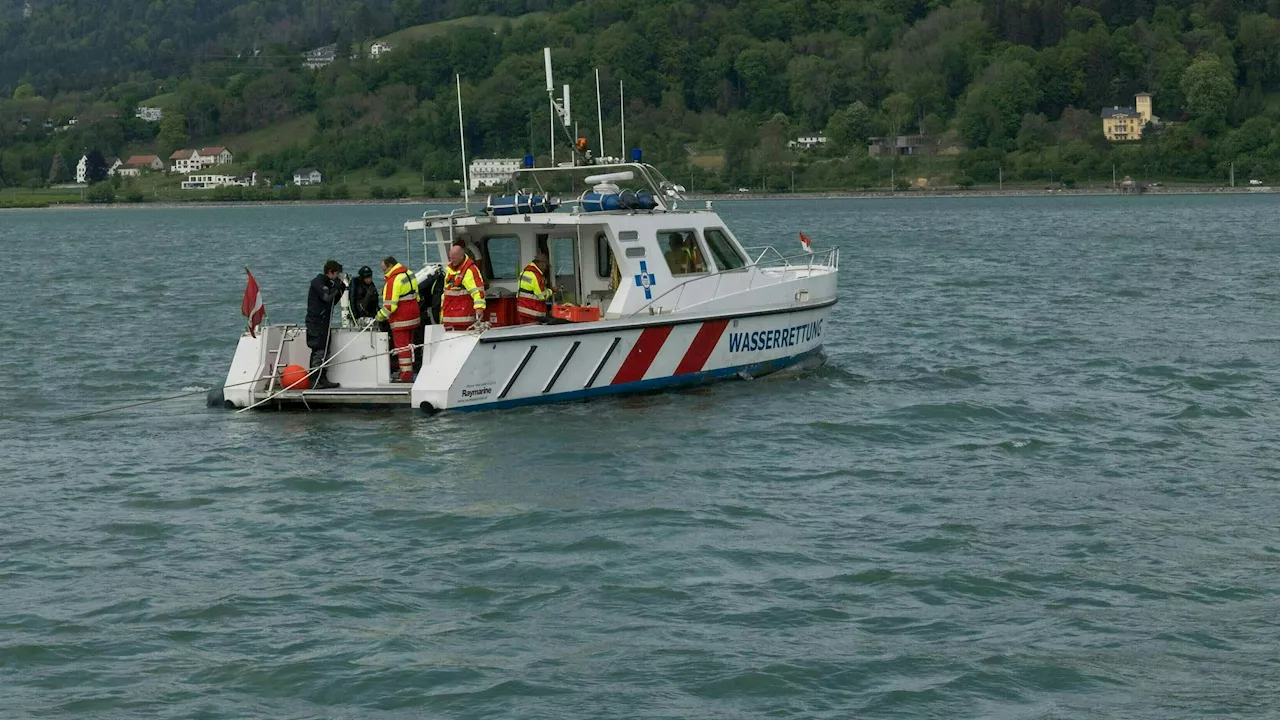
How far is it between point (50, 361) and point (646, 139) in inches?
6239

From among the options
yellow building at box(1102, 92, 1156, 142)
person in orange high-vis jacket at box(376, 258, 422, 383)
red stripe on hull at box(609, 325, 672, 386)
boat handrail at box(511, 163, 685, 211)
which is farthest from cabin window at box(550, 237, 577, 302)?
yellow building at box(1102, 92, 1156, 142)

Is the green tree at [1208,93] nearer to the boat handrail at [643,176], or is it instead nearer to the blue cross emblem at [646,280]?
the boat handrail at [643,176]

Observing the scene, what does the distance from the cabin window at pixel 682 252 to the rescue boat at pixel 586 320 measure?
0.7 inches

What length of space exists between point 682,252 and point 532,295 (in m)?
2.14

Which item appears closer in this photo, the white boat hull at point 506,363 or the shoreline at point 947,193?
the white boat hull at point 506,363

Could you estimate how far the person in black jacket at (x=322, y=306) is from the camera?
18.0m

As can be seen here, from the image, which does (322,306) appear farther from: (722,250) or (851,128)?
(851,128)

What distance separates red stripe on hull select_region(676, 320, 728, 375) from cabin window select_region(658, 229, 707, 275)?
82cm

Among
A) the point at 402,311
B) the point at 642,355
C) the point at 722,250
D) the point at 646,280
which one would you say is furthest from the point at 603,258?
the point at 402,311

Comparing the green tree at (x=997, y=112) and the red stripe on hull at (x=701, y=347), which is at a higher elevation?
the green tree at (x=997, y=112)

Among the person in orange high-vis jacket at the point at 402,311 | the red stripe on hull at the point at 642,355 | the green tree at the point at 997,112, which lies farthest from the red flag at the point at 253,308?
the green tree at the point at 997,112

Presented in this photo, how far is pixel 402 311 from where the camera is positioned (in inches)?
721

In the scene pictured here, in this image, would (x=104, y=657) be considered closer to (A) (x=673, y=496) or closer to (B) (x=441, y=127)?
(A) (x=673, y=496)

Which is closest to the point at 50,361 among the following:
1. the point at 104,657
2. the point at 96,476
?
the point at 96,476
